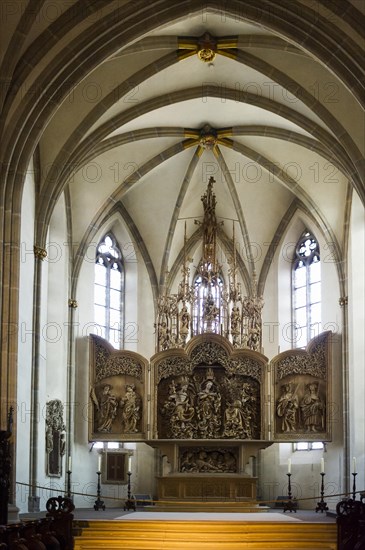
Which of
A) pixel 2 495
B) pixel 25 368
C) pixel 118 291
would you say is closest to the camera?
Answer: pixel 2 495

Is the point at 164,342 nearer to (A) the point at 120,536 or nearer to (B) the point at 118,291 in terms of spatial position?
(B) the point at 118,291

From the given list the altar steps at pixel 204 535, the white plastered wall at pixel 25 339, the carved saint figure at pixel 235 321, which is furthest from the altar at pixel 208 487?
the altar steps at pixel 204 535

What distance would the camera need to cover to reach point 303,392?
27.1m

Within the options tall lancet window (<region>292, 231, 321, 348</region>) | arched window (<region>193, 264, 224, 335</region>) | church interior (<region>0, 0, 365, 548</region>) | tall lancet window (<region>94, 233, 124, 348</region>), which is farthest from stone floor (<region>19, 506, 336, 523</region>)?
tall lancet window (<region>94, 233, 124, 348</region>)

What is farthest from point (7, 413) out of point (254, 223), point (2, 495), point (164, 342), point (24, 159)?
point (254, 223)

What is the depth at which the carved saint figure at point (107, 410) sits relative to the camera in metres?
27.2

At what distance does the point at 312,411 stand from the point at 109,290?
768 centimetres

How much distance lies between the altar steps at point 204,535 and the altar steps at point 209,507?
4.40 metres

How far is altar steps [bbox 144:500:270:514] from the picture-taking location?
84.0ft

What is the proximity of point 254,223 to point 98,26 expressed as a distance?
11.0 meters

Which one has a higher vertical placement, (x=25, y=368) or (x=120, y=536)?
(x=25, y=368)

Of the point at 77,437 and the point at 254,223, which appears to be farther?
the point at 254,223

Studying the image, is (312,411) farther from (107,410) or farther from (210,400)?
(107,410)

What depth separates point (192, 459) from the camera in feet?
88.5
